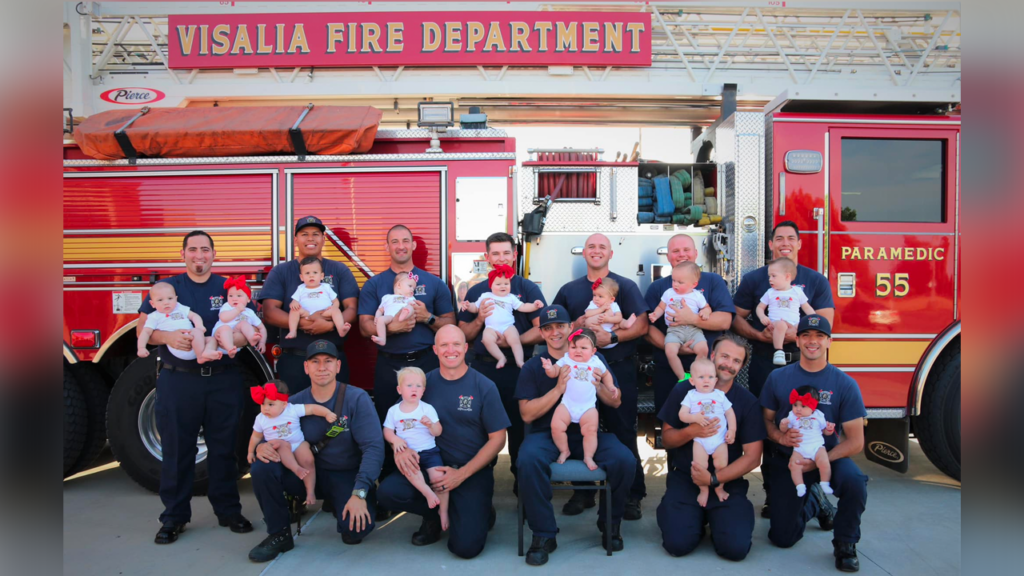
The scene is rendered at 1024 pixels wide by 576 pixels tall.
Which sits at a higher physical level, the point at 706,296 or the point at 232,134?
the point at 232,134

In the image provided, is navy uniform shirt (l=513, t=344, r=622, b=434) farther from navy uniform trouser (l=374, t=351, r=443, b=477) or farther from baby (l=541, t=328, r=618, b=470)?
navy uniform trouser (l=374, t=351, r=443, b=477)

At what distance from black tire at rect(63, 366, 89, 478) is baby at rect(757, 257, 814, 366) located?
5.56 meters

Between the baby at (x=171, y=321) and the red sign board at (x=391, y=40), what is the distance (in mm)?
5792

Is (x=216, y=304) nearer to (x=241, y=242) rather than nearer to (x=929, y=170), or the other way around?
(x=241, y=242)

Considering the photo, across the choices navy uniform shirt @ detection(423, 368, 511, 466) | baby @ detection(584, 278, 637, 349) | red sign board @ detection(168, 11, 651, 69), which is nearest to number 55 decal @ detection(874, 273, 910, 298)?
baby @ detection(584, 278, 637, 349)

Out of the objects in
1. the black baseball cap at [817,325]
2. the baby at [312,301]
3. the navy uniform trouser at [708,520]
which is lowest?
the navy uniform trouser at [708,520]

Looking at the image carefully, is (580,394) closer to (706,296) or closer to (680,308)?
(680,308)

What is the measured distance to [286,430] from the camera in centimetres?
398

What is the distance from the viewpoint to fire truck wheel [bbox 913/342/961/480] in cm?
489

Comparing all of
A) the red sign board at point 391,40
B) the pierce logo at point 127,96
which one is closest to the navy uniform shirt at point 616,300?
the red sign board at point 391,40

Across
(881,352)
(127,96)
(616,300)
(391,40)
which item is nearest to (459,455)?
(616,300)

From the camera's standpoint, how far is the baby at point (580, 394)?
12.9ft

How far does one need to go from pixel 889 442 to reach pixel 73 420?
6.78 meters

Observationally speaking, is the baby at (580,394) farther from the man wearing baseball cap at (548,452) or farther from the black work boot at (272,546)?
the black work boot at (272,546)
